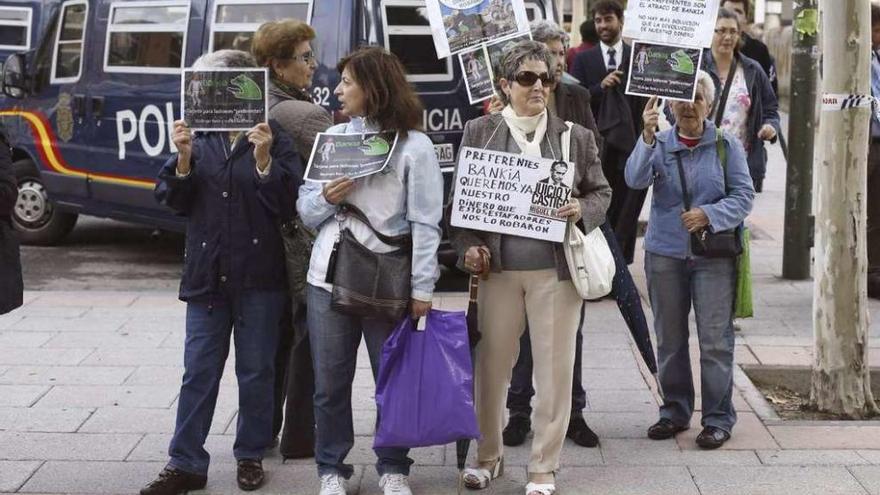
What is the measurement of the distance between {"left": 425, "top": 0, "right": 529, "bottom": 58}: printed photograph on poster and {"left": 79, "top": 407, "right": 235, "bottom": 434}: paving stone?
190cm

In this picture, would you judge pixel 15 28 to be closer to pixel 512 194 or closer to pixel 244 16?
pixel 244 16

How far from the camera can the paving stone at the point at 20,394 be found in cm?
683

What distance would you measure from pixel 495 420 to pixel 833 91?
231cm

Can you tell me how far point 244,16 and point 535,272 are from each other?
5046mm

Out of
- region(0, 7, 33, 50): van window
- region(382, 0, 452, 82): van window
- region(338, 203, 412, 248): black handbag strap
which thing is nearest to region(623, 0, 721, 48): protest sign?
region(338, 203, 412, 248): black handbag strap

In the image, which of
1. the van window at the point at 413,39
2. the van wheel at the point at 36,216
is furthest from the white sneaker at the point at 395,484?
the van wheel at the point at 36,216

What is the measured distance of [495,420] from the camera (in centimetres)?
558

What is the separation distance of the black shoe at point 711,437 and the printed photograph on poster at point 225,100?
229 centimetres

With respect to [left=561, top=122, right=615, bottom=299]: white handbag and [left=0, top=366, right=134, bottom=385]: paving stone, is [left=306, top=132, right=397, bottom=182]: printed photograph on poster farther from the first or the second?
[left=0, top=366, right=134, bottom=385]: paving stone

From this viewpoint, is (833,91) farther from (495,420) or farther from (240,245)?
(240,245)

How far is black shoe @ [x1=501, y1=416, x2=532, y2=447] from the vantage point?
20.4 feet

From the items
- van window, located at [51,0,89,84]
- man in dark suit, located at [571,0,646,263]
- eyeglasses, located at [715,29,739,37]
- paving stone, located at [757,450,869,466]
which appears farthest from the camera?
van window, located at [51,0,89,84]

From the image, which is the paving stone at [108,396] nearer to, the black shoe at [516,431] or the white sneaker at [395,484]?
the black shoe at [516,431]

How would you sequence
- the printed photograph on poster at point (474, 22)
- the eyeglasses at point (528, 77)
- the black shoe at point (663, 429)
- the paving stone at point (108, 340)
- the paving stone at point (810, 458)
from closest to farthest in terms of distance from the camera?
1. the eyeglasses at point (528, 77)
2. the paving stone at point (810, 458)
3. the printed photograph on poster at point (474, 22)
4. the black shoe at point (663, 429)
5. the paving stone at point (108, 340)
